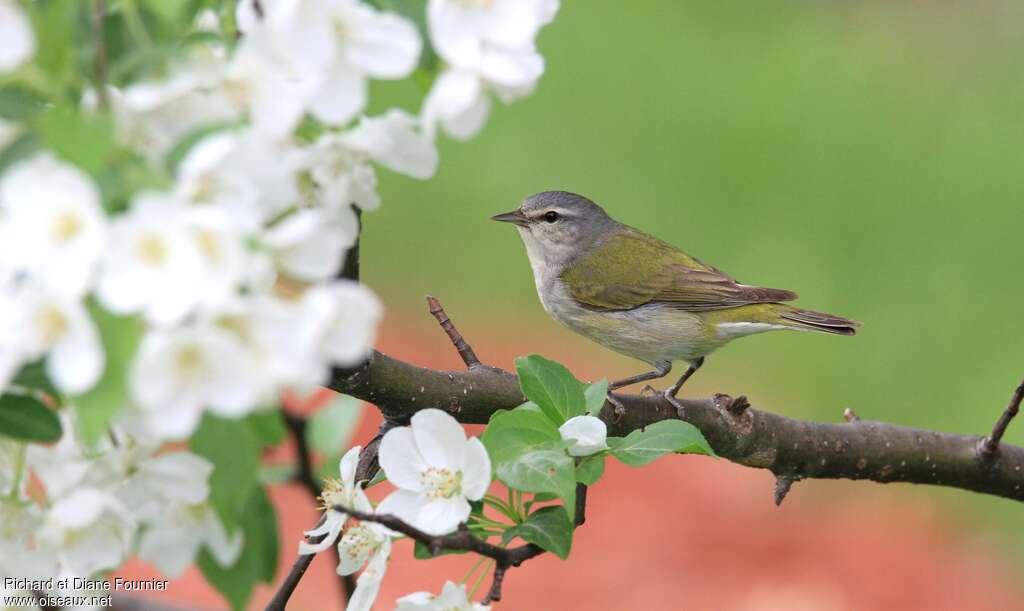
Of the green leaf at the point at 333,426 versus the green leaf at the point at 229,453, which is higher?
the green leaf at the point at 229,453

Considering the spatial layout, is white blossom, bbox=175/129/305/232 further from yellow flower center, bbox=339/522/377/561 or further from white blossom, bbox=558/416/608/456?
yellow flower center, bbox=339/522/377/561

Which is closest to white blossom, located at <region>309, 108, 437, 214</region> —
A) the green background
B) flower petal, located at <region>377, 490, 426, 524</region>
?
flower petal, located at <region>377, 490, 426, 524</region>

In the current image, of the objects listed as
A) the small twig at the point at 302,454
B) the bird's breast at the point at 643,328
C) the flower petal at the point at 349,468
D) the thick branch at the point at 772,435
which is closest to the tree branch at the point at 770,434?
the thick branch at the point at 772,435

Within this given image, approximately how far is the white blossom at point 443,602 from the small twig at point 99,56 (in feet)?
3.26

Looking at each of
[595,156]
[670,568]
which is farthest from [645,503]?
[595,156]

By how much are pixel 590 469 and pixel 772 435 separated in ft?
3.56

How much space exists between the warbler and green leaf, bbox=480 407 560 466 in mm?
2574

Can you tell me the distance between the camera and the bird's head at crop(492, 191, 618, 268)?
5590 millimetres

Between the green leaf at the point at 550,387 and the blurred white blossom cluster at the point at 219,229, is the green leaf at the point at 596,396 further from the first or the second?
the blurred white blossom cluster at the point at 219,229

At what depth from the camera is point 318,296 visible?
4.05 ft

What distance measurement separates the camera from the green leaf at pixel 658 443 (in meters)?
2.05

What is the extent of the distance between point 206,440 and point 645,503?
288 inches

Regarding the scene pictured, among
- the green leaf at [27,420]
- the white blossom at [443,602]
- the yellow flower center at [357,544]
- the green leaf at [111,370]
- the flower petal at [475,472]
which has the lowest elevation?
the yellow flower center at [357,544]

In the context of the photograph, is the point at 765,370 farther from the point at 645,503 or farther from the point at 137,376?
the point at 137,376
